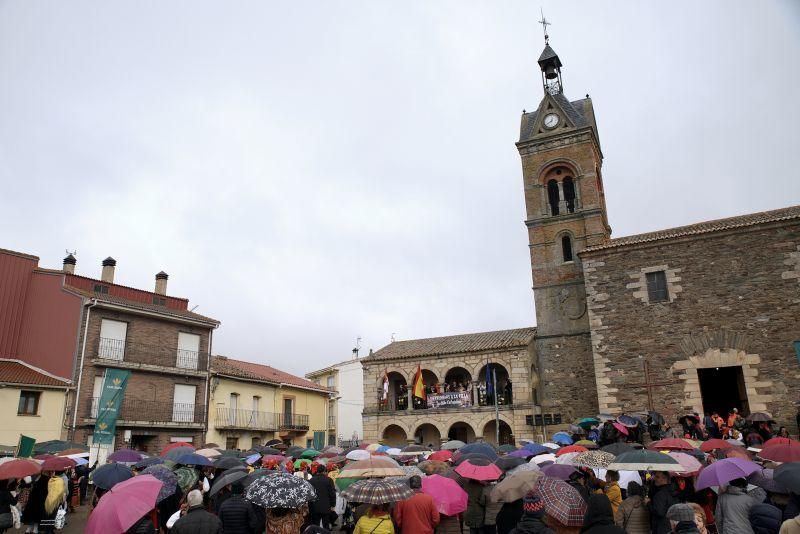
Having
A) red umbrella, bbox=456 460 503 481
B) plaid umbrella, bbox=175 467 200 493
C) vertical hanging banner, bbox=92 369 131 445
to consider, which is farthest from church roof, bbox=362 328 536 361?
plaid umbrella, bbox=175 467 200 493

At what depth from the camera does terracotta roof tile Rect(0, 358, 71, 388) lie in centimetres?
2167

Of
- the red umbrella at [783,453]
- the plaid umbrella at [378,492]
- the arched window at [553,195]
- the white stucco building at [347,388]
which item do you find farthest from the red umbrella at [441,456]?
the white stucco building at [347,388]

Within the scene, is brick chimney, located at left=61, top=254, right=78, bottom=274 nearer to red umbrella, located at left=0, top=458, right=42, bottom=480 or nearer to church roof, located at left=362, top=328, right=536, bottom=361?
church roof, located at left=362, top=328, right=536, bottom=361

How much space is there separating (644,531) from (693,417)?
38.1ft

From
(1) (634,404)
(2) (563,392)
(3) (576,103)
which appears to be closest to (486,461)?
(1) (634,404)

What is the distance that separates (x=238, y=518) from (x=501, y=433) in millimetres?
22914

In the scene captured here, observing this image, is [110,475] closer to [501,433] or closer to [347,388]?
[501,433]

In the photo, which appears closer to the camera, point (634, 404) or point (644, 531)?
point (644, 531)

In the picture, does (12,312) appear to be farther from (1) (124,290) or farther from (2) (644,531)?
(2) (644,531)

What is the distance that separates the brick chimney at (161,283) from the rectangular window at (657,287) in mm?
24071

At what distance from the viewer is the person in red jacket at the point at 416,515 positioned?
612 cm

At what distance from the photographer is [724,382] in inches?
950

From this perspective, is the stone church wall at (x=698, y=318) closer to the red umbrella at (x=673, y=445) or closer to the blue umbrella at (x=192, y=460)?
the red umbrella at (x=673, y=445)

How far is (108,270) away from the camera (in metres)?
28.9
